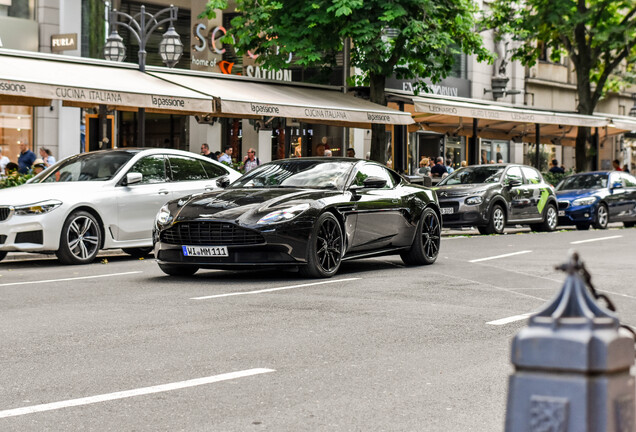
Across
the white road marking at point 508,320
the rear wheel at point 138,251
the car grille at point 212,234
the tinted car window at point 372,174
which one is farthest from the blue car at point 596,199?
the white road marking at point 508,320

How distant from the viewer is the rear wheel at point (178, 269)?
12148 millimetres

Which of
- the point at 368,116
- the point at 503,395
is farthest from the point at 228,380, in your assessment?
the point at 368,116

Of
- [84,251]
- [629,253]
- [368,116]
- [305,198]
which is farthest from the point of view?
[368,116]

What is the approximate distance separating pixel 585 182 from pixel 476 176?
18.8 feet

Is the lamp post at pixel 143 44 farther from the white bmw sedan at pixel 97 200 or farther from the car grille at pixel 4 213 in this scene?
the car grille at pixel 4 213

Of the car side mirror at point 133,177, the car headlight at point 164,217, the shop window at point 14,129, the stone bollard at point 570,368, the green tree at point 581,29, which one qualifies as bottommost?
the stone bollard at point 570,368

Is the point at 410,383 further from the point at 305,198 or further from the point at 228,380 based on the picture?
the point at 305,198

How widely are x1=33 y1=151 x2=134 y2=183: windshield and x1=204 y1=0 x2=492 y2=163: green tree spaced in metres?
11.3

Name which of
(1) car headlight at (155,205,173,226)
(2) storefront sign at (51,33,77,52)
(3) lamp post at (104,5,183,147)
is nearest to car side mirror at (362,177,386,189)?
(1) car headlight at (155,205,173,226)

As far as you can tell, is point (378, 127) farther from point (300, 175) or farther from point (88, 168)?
point (300, 175)

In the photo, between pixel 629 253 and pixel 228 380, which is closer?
pixel 228 380

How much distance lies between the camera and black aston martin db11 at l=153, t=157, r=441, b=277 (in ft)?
37.2

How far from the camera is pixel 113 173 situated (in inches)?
594

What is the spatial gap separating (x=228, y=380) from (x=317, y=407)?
2.87 ft
